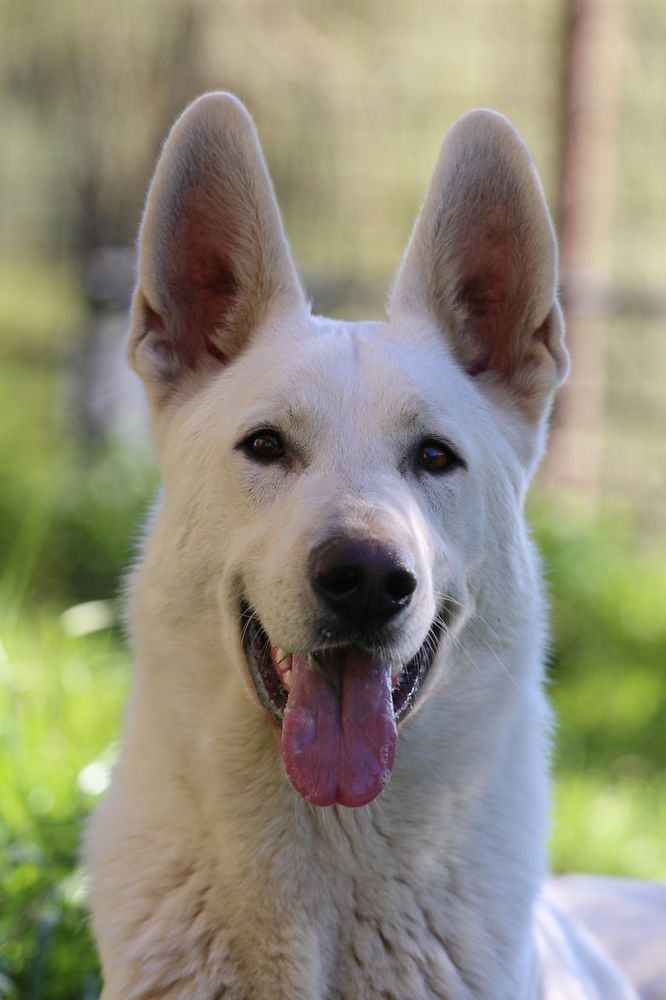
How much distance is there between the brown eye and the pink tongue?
47cm

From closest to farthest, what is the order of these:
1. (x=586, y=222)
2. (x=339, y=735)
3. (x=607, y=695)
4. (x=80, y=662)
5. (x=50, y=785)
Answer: (x=339, y=735) → (x=50, y=785) → (x=80, y=662) → (x=607, y=695) → (x=586, y=222)

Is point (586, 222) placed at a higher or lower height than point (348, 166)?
lower

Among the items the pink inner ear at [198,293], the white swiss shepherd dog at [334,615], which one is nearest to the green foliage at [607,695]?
the white swiss shepherd dog at [334,615]

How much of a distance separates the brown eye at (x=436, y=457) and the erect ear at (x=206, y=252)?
54 cm

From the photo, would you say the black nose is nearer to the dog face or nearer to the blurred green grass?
the dog face

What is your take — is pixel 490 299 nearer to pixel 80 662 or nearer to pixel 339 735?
pixel 339 735

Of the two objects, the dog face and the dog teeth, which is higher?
the dog face

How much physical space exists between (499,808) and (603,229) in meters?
7.12

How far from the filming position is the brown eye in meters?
2.70

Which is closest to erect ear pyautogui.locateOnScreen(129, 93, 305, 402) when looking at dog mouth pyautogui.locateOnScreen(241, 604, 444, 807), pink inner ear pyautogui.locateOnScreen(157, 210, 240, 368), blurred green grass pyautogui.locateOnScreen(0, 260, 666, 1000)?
pink inner ear pyautogui.locateOnScreen(157, 210, 240, 368)

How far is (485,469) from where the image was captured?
282 cm

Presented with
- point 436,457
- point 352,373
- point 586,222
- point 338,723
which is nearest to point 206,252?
point 352,373

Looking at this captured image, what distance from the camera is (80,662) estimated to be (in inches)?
214

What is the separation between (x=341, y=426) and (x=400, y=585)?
0.45 m
